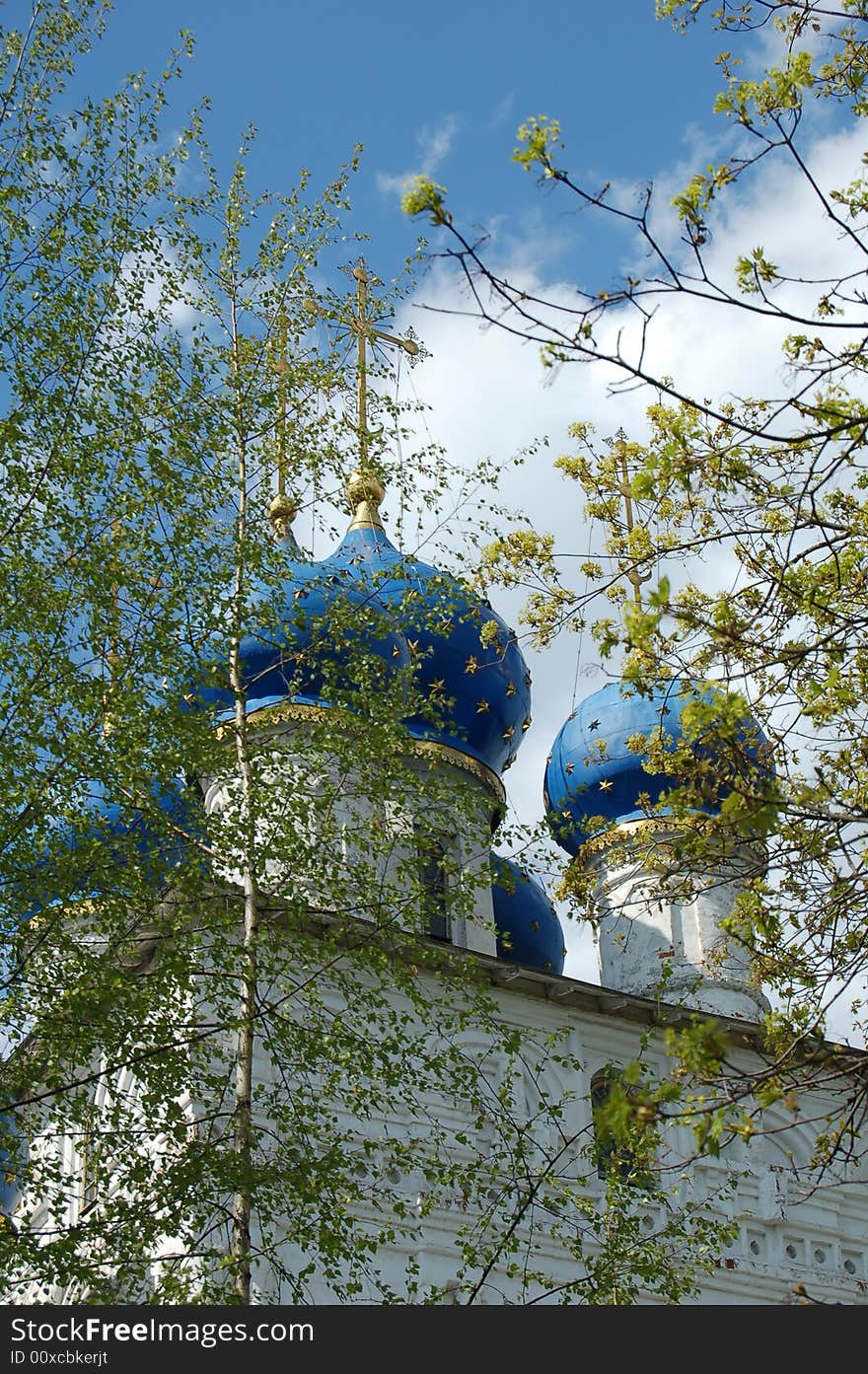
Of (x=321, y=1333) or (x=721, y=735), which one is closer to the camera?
(x=721, y=735)

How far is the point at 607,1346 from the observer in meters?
5.57

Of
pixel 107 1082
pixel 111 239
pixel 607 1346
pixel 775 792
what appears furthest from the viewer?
pixel 111 239

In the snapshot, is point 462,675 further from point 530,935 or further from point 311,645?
point 311,645

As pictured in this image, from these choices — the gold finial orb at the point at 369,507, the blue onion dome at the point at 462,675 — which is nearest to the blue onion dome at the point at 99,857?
the blue onion dome at the point at 462,675

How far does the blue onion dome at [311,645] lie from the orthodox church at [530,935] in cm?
3

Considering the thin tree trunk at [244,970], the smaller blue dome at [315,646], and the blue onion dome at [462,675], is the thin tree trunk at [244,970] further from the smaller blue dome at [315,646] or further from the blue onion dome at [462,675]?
the blue onion dome at [462,675]

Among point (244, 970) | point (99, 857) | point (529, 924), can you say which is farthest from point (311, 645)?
point (529, 924)

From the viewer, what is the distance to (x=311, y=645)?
957 centimetres

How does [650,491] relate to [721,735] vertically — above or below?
above

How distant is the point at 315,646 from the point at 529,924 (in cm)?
715

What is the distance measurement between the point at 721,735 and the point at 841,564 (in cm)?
147

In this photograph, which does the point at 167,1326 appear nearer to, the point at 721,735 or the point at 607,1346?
the point at 607,1346

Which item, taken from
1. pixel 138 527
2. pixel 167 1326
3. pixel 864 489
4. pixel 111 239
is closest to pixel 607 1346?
pixel 167 1326

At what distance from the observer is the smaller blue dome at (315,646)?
9.16 metres
